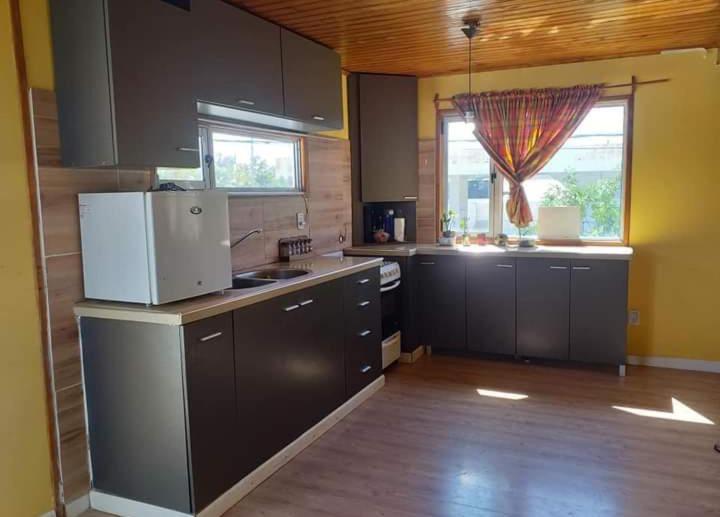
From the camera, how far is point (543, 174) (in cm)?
457

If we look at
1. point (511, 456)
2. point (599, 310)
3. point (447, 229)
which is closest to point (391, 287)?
point (447, 229)

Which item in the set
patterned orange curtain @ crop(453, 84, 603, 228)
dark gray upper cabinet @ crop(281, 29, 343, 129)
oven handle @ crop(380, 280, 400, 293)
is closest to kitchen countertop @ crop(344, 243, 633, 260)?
oven handle @ crop(380, 280, 400, 293)

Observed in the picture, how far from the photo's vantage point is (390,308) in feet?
14.0

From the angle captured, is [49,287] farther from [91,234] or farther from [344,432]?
[344,432]

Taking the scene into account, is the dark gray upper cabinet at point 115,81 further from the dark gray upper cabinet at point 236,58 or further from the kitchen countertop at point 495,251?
the kitchen countertop at point 495,251

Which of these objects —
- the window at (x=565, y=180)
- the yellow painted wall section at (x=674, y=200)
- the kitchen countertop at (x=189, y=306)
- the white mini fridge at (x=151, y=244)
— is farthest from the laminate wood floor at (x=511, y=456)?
the window at (x=565, y=180)

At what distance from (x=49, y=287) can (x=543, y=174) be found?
366cm

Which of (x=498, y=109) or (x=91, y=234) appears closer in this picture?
(x=91, y=234)

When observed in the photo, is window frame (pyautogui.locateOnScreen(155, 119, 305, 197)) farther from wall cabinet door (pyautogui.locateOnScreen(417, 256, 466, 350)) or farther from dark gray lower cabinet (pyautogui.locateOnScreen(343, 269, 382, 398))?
wall cabinet door (pyautogui.locateOnScreen(417, 256, 466, 350))

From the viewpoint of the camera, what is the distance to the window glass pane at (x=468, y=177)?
477 centimetres

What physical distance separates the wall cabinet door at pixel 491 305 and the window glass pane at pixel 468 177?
62cm

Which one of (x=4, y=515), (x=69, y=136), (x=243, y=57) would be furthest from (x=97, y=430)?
(x=243, y=57)

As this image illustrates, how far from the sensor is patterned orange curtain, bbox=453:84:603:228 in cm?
434

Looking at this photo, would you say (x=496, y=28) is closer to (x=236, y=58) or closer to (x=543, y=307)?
(x=236, y=58)
